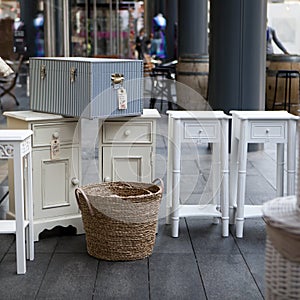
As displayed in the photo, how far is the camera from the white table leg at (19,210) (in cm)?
336

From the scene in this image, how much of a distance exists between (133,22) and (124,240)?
58.1ft

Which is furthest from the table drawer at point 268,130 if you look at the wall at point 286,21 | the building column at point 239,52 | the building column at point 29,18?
the building column at point 29,18

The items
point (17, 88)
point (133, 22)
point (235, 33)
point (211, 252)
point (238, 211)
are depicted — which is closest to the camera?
point (211, 252)

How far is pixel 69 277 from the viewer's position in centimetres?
342

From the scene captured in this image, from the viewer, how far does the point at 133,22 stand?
819 inches

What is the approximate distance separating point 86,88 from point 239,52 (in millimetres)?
3176

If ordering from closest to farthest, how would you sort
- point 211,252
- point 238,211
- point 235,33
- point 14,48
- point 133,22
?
1. point 211,252
2. point 238,211
3. point 235,33
4. point 14,48
5. point 133,22

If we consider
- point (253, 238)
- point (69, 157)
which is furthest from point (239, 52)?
point (69, 157)

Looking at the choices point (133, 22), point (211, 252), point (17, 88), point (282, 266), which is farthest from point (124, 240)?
point (133, 22)

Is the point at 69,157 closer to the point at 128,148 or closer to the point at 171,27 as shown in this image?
the point at 128,148

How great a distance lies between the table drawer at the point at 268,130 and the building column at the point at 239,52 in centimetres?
271

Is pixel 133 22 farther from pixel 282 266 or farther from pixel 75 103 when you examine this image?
Result: pixel 282 266

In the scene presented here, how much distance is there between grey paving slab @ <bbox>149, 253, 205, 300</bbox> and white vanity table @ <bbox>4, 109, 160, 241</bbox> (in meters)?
0.61

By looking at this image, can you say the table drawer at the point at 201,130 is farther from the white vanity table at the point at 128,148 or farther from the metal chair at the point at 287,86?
the metal chair at the point at 287,86
